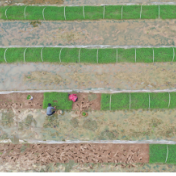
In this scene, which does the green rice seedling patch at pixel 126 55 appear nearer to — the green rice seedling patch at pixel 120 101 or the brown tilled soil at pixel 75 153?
the green rice seedling patch at pixel 120 101

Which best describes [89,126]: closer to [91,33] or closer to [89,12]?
[91,33]

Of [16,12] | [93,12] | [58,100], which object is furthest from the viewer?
[16,12]

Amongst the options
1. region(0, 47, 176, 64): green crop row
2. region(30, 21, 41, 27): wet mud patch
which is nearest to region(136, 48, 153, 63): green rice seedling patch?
region(0, 47, 176, 64): green crop row

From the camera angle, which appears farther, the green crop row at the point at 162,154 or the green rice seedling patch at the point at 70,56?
the green rice seedling patch at the point at 70,56

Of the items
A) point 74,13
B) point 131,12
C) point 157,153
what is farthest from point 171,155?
point 74,13

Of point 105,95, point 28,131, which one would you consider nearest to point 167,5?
point 105,95

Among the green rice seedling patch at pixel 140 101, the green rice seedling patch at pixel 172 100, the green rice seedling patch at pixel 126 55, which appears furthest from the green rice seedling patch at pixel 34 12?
the green rice seedling patch at pixel 172 100
